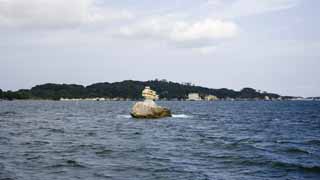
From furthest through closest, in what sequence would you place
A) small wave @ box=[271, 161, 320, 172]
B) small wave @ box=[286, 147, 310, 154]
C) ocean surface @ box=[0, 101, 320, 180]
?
small wave @ box=[286, 147, 310, 154] → small wave @ box=[271, 161, 320, 172] → ocean surface @ box=[0, 101, 320, 180]

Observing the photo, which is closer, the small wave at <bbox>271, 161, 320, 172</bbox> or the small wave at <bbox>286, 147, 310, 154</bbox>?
the small wave at <bbox>271, 161, 320, 172</bbox>

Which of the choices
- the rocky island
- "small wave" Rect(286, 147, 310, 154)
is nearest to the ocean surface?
"small wave" Rect(286, 147, 310, 154)

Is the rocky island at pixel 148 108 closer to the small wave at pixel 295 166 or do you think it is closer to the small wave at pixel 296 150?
the small wave at pixel 296 150

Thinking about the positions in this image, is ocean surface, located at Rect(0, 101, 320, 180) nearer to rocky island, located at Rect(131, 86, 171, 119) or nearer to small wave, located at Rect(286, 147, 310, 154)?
small wave, located at Rect(286, 147, 310, 154)

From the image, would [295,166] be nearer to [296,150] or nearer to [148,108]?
[296,150]

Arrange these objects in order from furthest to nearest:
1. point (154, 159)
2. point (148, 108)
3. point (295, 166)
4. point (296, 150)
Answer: point (148, 108)
point (296, 150)
point (154, 159)
point (295, 166)

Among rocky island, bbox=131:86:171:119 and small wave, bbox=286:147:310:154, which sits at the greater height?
rocky island, bbox=131:86:171:119

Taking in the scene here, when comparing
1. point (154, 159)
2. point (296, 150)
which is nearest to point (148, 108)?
point (296, 150)

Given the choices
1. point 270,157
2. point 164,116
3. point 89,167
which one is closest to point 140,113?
point 164,116

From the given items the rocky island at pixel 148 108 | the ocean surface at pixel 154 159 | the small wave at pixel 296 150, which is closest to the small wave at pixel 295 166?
the ocean surface at pixel 154 159

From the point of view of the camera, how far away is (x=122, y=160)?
3166 cm

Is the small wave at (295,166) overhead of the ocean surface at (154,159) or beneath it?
beneath

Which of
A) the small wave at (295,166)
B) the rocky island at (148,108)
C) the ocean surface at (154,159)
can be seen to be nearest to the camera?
the ocean surface at (154,159)

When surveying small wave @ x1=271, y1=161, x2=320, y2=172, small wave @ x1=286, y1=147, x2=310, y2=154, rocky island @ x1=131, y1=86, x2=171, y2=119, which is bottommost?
small wave @ x1=271, y1=161, x2=320, y2=172
